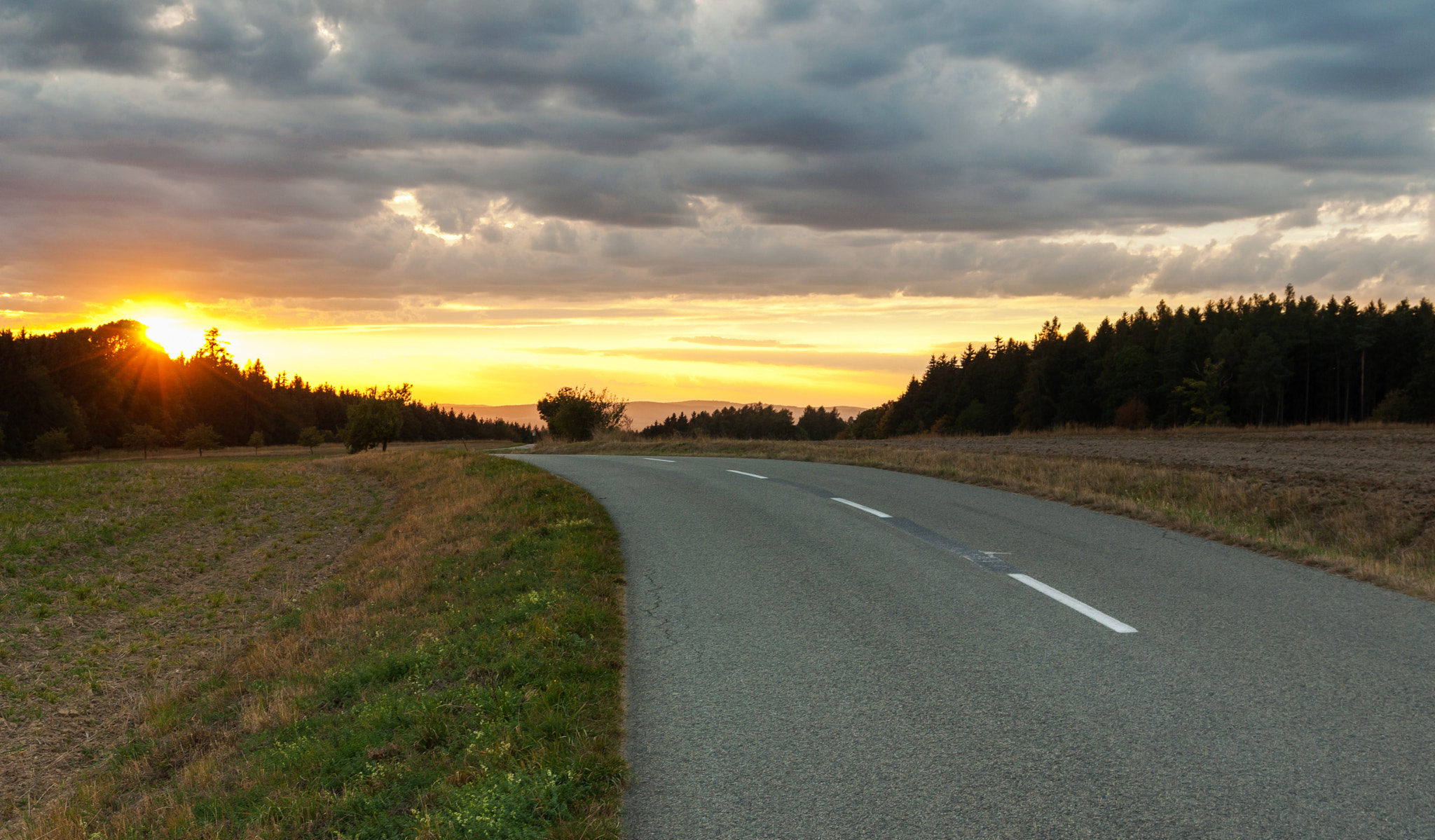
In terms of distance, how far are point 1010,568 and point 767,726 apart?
15.6 ft

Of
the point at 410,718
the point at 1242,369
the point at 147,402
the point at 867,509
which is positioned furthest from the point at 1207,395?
the point at 147,402

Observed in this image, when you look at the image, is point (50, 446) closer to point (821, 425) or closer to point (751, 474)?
point (751, 474)

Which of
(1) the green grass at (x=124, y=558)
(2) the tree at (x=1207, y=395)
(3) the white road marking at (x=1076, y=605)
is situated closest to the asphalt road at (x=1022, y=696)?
(3) the white road marking at (x=1076, y=605)

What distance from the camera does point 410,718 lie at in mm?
5570

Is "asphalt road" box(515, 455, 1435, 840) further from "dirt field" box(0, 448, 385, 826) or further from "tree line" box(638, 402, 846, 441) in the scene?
"tree line" box(638, 402, 846, 441)

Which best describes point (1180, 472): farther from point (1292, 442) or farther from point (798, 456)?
point (1292, 442)

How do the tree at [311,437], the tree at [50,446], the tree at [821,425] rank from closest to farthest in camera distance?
the tree at [50,446] < the tree at [311,437] < the tree at [821,425]

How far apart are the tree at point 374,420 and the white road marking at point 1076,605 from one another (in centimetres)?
6349

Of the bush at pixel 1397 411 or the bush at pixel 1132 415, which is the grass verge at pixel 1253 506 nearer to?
the bush at pixel 1397 411

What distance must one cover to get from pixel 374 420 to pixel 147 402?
2345 inches

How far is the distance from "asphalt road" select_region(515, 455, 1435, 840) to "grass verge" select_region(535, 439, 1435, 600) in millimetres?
896

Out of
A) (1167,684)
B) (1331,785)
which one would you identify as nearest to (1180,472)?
(1167,684)

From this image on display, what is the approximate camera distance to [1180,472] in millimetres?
19250

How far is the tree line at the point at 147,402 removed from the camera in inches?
3046
